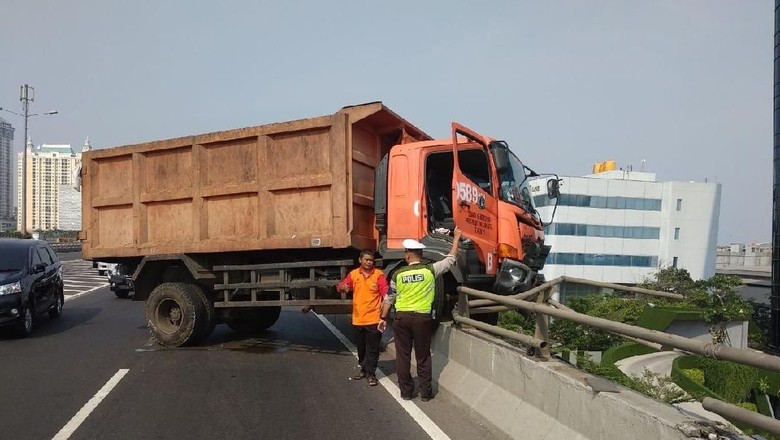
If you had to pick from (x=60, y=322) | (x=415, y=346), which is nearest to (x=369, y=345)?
(x=415, y=346)

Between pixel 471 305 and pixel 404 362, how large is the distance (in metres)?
1.14

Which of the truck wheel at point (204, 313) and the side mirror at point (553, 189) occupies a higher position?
the side mirror at point (553, 189)

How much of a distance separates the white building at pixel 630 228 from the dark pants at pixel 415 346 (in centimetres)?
6577

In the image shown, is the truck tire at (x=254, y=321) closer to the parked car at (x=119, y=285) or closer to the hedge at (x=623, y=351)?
the hedge at (x=623, y=351)

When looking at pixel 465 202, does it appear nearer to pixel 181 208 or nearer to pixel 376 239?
pixel 376 239

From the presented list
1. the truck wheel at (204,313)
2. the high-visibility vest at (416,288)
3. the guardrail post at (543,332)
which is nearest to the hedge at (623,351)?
the high-visibility vest at (416,288)

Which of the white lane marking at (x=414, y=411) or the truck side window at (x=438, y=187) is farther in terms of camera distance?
the truck side window at (x=438, y=187)

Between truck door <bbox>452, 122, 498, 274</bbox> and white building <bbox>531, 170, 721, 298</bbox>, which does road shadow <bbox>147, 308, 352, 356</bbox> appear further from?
white building <bbox>531, 170, 721, 298</bbox>

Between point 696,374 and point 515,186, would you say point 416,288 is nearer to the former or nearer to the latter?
point 515,186

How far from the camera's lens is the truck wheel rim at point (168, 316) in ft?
29.2

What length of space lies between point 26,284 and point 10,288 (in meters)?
0.51

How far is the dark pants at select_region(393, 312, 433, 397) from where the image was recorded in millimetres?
5711

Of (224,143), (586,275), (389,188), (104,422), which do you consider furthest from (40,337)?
(586,275)

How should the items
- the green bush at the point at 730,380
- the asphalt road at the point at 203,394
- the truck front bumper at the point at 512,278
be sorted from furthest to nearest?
1. the green bush at the point at 730,380
2. the truck front bumper at the point at 512,278
3. the asphalt road at the point at 203,394
